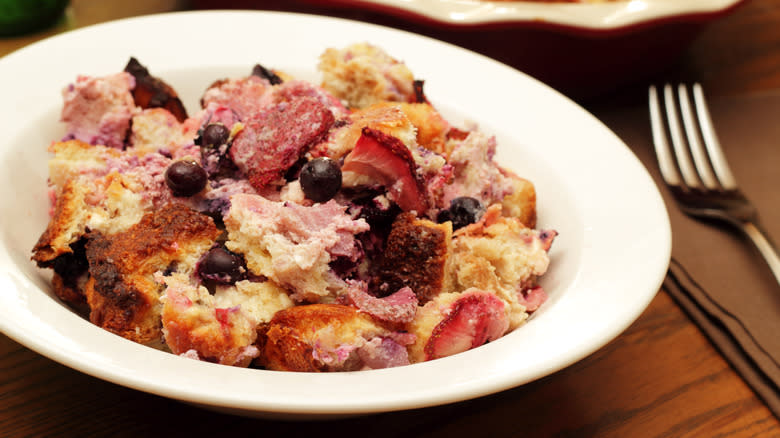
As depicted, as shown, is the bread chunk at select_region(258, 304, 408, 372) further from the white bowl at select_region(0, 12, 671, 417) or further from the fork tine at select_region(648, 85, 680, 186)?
the fork tine at select_region(648, 85, 680, 186)

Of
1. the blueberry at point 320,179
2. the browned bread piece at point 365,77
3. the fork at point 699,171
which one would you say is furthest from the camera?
A: the fork at point 699,171

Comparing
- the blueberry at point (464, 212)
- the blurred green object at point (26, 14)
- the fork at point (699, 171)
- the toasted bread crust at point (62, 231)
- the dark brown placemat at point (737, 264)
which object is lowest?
the dark brown placemat at point (737, 264)

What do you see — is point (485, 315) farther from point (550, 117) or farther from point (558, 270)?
point (550, 117)

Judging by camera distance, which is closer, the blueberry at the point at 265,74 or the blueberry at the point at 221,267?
the blueberry at the point at 221,267

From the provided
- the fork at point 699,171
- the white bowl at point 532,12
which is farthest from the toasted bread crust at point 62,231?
the fork at point 699,171

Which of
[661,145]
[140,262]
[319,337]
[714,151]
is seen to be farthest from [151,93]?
[714,151]

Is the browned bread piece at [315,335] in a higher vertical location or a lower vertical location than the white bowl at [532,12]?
lower

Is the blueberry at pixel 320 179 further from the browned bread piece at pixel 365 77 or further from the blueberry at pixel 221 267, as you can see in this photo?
the browned bread piece at pixel 365 77

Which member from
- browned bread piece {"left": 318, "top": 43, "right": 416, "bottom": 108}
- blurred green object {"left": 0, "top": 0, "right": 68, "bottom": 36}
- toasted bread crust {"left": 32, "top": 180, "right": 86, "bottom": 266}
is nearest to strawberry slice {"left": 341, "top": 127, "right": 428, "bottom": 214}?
browned bread piece {"left": 318, "top": 43, "right": 416, "bottom": 108}

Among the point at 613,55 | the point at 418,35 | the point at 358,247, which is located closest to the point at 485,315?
the point at 358,247
